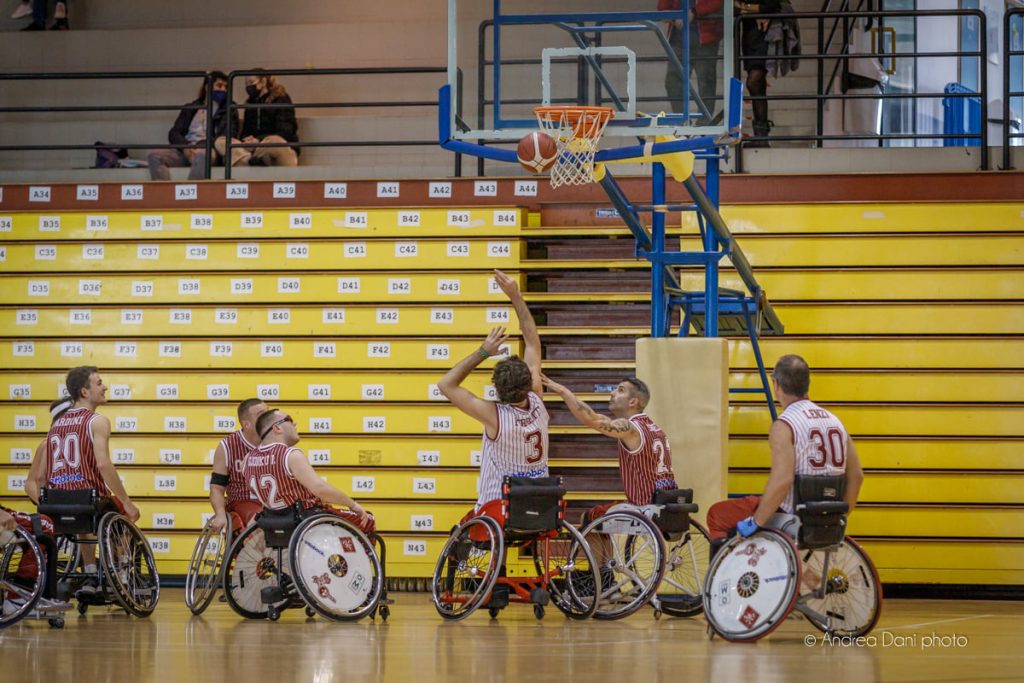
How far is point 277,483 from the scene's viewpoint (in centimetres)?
799

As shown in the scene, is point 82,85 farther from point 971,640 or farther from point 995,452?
point 971,640

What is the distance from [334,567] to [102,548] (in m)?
1.45

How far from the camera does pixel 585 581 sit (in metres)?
8.30

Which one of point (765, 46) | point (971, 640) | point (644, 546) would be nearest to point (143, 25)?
point (765, 46)

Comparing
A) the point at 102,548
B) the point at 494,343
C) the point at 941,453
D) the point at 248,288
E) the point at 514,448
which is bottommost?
the point at 102,548

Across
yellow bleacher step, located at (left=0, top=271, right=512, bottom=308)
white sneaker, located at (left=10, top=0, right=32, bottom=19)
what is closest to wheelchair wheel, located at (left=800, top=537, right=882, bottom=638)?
yellow bleacher step, located at (left=0, top=271, right=512, bottom=308)

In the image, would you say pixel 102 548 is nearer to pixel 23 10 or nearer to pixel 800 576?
pixel 800 576

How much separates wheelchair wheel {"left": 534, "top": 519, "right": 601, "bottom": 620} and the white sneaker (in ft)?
30.4

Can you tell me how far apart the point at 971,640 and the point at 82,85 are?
10.8 meters

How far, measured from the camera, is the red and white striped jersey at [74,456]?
8.41 meters

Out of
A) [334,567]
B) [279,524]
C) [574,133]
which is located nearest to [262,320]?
[279,524]

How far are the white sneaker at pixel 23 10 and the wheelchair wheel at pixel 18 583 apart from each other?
8.14 metres

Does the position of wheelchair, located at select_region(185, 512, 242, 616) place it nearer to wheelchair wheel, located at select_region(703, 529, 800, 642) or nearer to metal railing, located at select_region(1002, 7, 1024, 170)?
wheelchair wheel, located at select_region(703, 529, 800, 642)

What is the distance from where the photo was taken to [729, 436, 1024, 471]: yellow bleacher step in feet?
33.8
